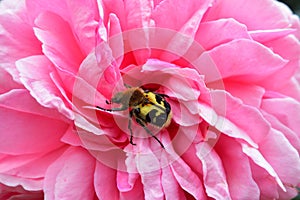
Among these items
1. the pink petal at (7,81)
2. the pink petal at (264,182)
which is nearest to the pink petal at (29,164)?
the pink petal at (7,81)

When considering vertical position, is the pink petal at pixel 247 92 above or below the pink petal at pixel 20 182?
above

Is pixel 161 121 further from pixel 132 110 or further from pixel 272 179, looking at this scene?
pixel 272 179

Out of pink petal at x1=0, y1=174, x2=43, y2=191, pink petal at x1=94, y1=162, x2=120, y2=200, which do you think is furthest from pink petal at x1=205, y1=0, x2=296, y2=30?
pink petal at x1=0, y1=174, x2=43, y2=191

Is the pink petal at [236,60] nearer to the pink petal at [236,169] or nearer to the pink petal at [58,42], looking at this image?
the pink petal at [236,169]

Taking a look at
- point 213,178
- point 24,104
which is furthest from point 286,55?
point 24,104

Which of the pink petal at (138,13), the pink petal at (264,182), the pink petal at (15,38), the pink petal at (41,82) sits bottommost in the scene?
the pink petal at (264,182)

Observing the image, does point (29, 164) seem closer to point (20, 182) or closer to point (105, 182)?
point (20, 182)
